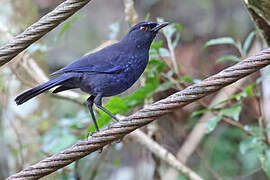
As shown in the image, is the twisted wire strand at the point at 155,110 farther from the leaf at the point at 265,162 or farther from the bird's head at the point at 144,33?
the leaf at the point at 265,162

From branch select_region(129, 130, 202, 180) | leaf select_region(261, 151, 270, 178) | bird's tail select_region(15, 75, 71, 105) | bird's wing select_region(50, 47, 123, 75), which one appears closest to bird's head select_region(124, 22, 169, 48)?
bird's wing select_region(50, 47, 123, 75)

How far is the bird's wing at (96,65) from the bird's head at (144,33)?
0.80ft

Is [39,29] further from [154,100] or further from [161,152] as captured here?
[154,100]

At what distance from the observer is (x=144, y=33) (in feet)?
10.1

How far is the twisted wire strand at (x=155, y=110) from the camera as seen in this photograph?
5.93 ft

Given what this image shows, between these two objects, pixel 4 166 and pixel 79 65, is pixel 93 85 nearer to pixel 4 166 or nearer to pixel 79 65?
pixel 79 65

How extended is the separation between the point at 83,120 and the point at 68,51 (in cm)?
465

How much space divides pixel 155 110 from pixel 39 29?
787 mm

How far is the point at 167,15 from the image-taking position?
730 cm

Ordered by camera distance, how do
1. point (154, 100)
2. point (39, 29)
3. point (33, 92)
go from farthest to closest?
1. point (154, 100)
2. point (33, 92)
3. point (39, 29)

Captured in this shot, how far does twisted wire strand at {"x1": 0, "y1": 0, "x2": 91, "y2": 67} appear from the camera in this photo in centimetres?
209

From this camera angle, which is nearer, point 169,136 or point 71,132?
point 71,132

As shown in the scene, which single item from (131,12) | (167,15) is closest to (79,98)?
(131,12)

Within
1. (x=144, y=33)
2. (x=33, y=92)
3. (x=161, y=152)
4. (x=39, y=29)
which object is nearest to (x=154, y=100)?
(x=161, y=152)
